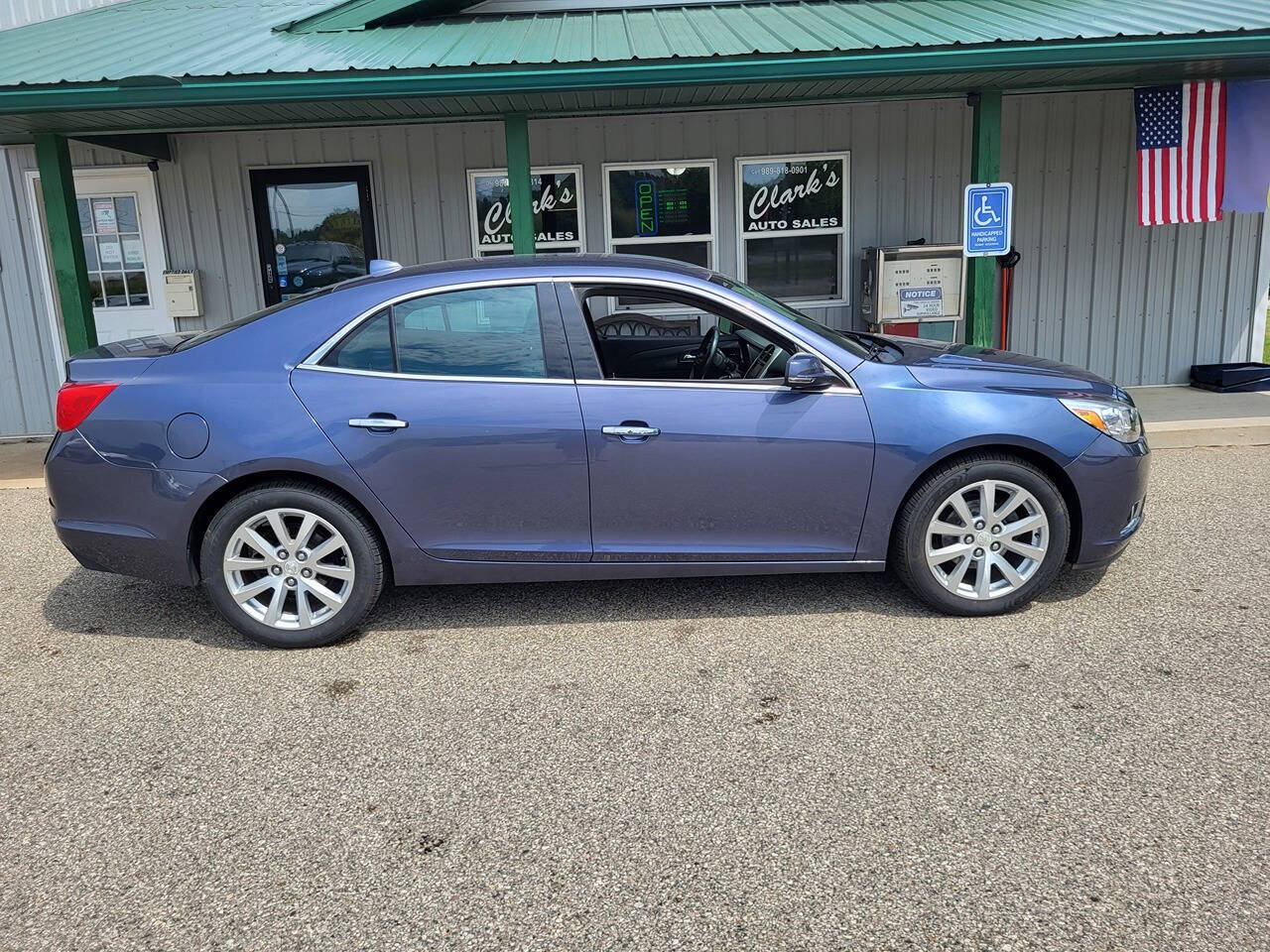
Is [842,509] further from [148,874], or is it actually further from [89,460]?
[89,460]

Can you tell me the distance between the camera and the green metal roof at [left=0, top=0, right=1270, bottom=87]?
6.54m

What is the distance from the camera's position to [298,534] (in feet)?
13.6

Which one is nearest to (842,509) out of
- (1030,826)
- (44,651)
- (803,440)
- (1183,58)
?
(803,440)

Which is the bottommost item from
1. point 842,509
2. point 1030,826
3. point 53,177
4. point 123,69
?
point 1030,826

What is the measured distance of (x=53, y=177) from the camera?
7.28 meters

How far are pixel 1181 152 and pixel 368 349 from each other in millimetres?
7453

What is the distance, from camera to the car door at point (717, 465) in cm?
411

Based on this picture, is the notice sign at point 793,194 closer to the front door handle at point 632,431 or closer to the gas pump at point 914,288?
the gas pump at point 914,288

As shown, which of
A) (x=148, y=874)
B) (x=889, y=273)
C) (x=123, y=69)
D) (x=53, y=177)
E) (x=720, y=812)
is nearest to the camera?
(x=148, y=874)

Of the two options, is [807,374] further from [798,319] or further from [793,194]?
[793,194]

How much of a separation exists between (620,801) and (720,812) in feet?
1.01

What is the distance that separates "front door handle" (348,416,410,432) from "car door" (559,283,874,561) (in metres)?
0.77

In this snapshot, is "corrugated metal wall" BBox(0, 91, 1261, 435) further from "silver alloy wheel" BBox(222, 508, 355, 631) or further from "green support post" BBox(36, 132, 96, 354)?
"silver alloy wheel" BBox(222, 508, 355, 631)

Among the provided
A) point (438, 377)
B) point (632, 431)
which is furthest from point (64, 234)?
point (632, 431)
